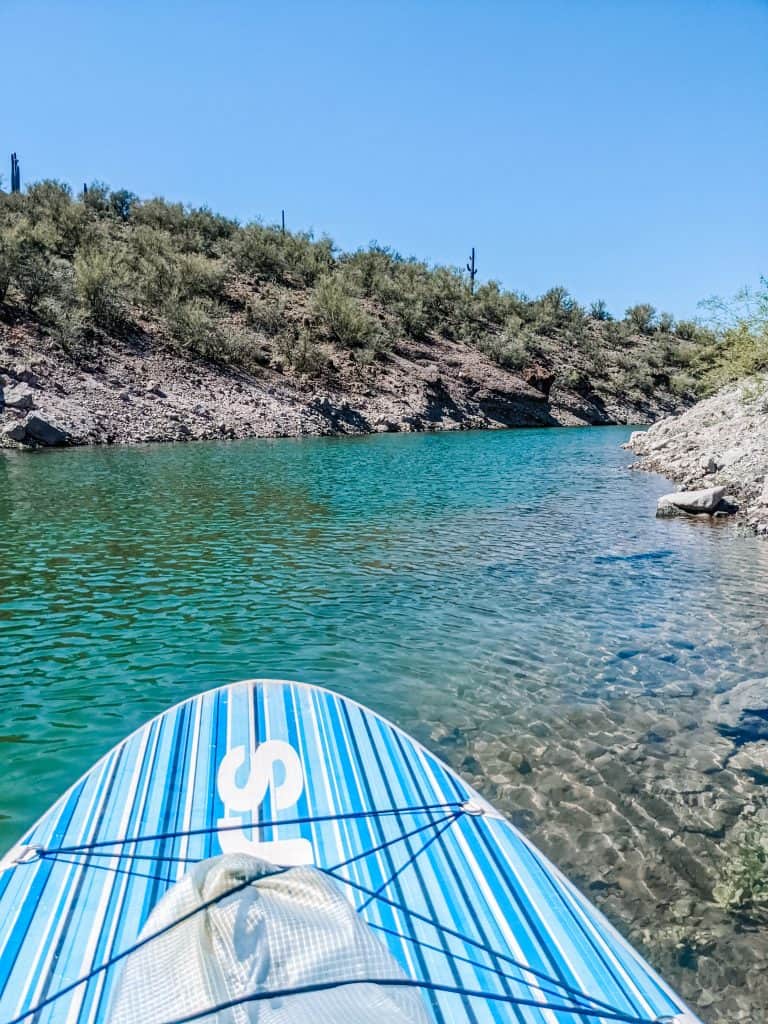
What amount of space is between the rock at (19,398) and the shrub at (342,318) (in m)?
15.8

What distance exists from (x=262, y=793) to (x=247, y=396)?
25263 mm

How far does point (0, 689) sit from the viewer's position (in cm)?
Result: 512

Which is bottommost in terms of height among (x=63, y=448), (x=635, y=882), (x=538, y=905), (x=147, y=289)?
(x=635, y=882)

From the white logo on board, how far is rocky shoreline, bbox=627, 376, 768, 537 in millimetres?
9767

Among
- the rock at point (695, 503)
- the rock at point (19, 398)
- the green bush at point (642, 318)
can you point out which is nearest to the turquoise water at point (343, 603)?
the rock at point (695, 503)

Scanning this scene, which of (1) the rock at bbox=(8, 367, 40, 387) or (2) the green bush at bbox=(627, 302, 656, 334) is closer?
(1) the rock at bbox=(8, 367, 40, 387)

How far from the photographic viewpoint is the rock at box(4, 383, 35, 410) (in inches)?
821

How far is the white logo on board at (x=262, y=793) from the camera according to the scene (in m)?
2.80

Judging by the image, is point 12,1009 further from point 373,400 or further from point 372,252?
point 372,252

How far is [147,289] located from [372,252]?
2172 cm

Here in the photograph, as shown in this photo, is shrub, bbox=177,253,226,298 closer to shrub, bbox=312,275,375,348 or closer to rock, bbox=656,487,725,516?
shrub, bbox=312,275,375,348

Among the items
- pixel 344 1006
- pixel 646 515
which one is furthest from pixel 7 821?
pixel 646 515

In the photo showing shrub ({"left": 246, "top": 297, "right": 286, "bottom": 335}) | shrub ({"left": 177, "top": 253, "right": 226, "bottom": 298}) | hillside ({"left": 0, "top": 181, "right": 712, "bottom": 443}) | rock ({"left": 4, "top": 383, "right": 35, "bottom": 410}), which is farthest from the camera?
shrub ({"left": 246, "top": 297, "right": 286, "bottom": 335})

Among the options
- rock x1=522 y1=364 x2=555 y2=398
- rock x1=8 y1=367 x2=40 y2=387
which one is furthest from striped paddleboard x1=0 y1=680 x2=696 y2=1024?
rock x1=522 y1=364 x2=555 y2=398
